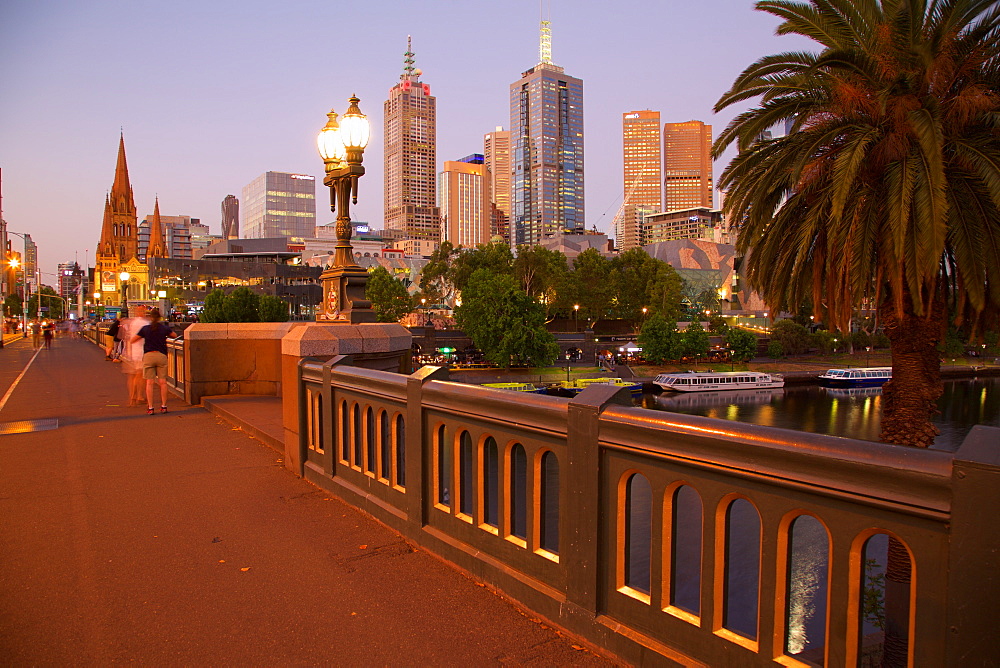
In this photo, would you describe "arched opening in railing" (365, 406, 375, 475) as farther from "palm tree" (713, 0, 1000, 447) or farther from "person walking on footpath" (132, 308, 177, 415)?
"palm tree" (713, 0, 1000, 447)

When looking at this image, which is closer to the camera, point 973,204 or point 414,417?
point 414,417

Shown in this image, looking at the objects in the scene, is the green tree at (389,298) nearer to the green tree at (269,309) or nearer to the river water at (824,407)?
the green tree at (269,309)

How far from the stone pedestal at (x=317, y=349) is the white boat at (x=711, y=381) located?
230 ft

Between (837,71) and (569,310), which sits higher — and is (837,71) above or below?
Result: above

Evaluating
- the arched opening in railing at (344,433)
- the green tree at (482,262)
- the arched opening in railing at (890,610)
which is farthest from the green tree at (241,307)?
the arched opening in railing at (890,610)

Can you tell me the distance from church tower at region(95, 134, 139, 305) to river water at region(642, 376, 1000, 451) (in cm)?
12165

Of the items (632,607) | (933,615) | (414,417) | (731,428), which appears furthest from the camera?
(414,417)

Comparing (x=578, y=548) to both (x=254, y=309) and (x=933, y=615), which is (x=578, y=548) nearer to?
(x=933, y=615)

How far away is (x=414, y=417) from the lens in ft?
15.9

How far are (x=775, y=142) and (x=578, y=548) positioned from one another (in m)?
13.8

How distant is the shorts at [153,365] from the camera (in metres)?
11.6

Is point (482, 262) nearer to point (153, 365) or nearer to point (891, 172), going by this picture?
point (891, 172)

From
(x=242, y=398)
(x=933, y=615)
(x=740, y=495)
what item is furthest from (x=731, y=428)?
(x=242, y=398)

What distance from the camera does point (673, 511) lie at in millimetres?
3029
